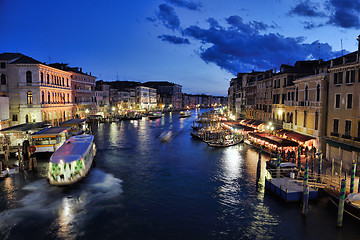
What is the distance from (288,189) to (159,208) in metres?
9.19

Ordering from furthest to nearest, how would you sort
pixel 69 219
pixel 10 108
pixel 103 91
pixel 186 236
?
1. pixel 103 91
2. pixel 10 108
3. pixel 69 219
4. pixel 186 236

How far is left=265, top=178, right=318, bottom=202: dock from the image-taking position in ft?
60.0

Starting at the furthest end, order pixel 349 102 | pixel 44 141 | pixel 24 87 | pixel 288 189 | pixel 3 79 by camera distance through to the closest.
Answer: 1. pixel 24 87
2. pixel 3 79
3. pixel 44 141
4. pixel 349 102
5. pixel 288 189

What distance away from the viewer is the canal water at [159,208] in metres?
14.9

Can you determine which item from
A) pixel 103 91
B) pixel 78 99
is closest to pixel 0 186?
pixel 78 99

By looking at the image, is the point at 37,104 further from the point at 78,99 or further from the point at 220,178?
the point at 220,178

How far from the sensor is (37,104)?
43906 mm

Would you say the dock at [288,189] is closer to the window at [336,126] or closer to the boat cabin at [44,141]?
the window at [336,126]

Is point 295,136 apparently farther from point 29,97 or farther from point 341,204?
point 29,97

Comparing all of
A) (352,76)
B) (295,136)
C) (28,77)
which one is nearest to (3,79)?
(28,77)

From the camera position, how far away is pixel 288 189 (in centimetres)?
1872

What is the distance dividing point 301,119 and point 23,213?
28599 mm

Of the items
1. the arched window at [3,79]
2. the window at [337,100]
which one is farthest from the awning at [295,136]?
the arched window at [3,79]

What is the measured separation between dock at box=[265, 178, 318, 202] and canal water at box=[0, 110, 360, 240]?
0.54 metres
